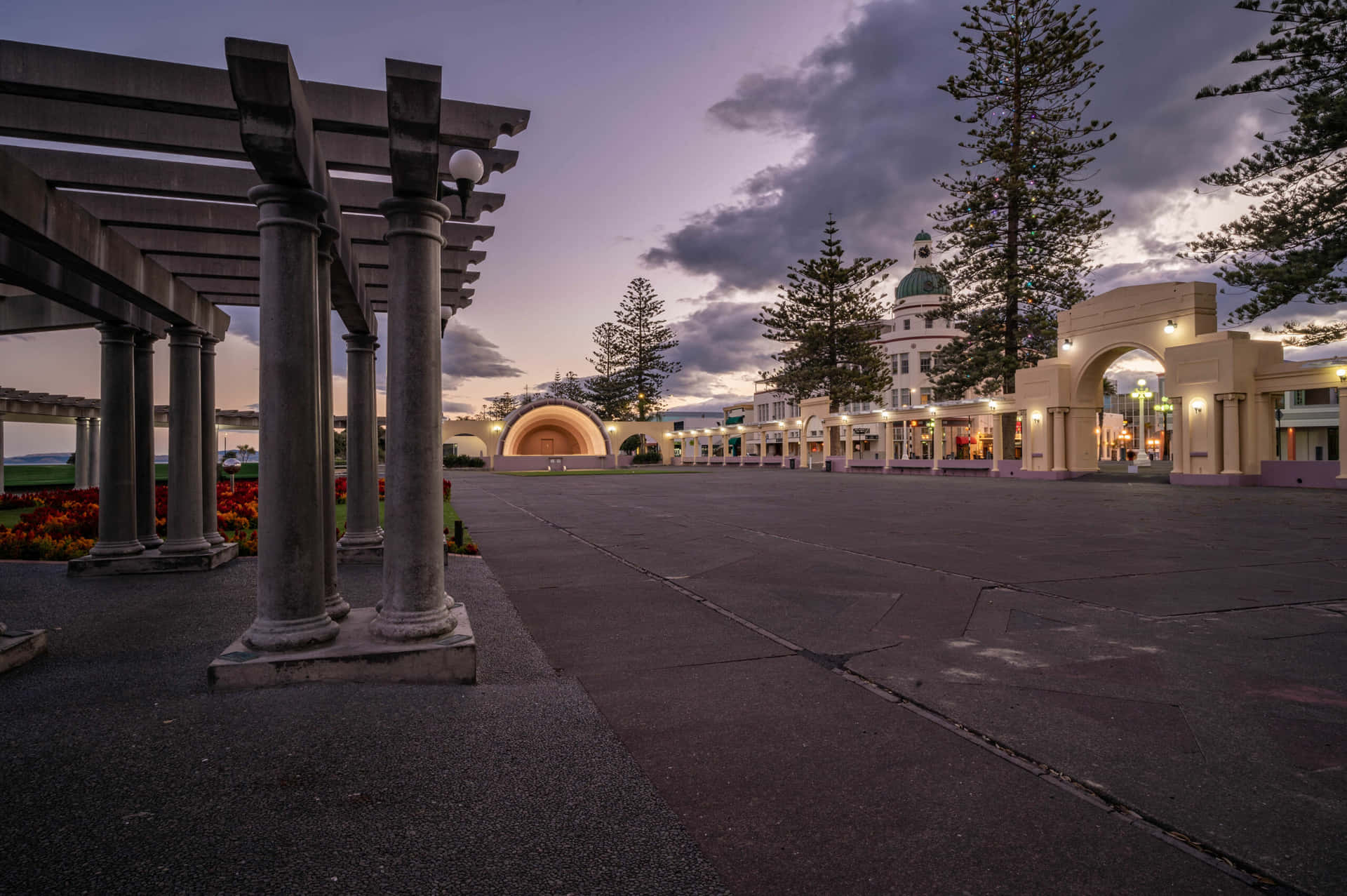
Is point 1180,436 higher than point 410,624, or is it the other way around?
point 1180,436

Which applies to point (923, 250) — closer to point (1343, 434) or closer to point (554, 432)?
point (554, 432)

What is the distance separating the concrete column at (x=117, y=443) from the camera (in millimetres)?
8062

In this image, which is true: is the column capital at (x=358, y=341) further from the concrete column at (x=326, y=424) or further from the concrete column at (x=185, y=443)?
the concrete column at (x=326, y=424)

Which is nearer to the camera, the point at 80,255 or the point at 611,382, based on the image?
the point at 80,255

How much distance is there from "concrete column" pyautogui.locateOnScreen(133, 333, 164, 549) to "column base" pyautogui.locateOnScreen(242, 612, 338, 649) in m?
5.78

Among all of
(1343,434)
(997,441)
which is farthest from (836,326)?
(1343,434)

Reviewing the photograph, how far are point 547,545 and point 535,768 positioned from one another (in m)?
7.73

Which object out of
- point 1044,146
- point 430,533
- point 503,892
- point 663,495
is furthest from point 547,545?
point 1044,146

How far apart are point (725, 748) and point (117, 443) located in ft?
27.4

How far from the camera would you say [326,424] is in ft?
19.8

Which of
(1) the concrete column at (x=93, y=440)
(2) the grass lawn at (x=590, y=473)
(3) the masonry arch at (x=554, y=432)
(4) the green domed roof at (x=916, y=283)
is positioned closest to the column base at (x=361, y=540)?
(1) the concrete column at (x=93, y=440)

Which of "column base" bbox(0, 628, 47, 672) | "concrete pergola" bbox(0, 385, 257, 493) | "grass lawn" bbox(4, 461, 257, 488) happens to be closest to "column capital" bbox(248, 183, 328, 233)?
"column base" bbox(0, 628, 47, 672)

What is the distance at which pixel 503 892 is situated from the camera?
7.29ft

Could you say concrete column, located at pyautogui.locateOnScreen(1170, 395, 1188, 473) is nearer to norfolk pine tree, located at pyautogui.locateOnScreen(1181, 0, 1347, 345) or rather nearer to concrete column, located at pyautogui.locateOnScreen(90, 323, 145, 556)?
norfolk pine tree, located at pyautogui.locateOnScreen(1181, 0, 1347, 345)
